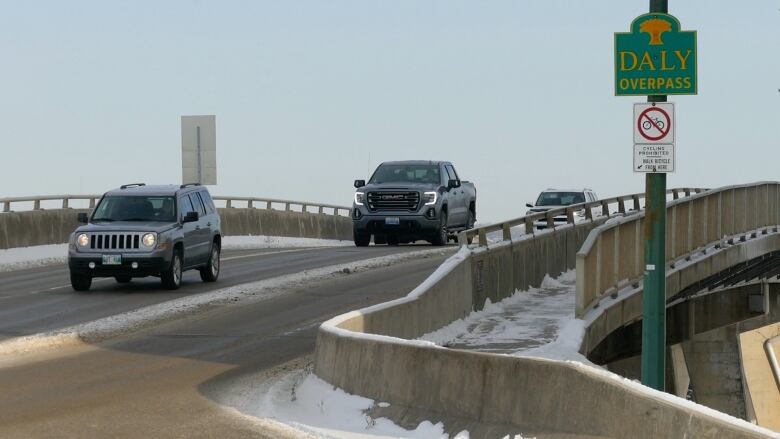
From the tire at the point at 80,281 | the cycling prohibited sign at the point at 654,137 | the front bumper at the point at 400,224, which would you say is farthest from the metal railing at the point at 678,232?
the tire at the point at 80,281

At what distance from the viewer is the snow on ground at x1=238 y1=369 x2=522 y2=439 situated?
11.7 m

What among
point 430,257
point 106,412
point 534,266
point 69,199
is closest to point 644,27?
point 106,412

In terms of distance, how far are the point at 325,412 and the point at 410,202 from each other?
26342 millimetres

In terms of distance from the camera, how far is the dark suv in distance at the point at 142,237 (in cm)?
2608

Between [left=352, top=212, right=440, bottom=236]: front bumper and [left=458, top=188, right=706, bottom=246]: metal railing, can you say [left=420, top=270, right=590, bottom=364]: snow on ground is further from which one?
[left=352, top=212, right=440, bottom=236]: front bumper

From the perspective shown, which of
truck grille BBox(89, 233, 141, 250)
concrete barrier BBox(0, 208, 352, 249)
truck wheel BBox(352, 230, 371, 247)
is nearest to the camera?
truck grille BBox(89, 233, 141, 250)

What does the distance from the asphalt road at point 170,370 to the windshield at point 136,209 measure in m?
1.35

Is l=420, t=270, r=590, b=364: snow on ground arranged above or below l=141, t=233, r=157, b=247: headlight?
below

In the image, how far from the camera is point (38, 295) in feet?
86.6

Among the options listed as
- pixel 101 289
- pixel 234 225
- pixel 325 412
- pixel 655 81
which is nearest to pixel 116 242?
pixel 101 289

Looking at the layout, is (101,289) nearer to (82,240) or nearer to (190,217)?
(82,240)

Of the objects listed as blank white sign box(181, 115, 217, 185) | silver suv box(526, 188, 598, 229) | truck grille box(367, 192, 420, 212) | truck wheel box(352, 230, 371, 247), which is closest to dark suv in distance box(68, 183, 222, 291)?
truck grille box(367, 192, 420, 212)

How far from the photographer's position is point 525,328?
21.2 meters

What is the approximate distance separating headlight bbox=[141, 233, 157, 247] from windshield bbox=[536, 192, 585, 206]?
24.6 metres
